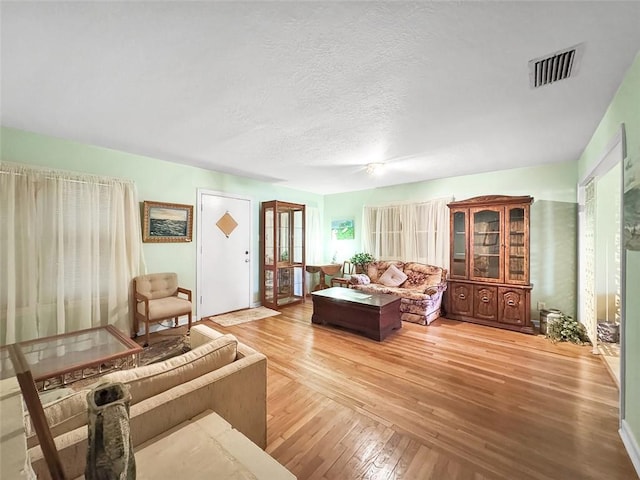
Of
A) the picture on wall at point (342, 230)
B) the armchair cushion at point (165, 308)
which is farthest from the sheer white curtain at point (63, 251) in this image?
the picture on wall at point (342, 230)

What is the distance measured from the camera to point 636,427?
164 cm

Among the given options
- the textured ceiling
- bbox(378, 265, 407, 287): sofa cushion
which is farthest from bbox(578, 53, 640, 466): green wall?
bbox(378, 265, 407, 287): sofa cushion

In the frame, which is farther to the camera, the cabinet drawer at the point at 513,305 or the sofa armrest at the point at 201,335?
the cabinet drawer at the point at 513,305

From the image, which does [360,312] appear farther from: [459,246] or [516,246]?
[516,246]

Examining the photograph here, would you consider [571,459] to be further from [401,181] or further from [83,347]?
[401,181]

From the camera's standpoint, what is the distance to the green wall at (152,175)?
2.89 m

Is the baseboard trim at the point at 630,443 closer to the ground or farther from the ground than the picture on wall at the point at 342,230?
closer to the ground

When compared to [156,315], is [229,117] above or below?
above

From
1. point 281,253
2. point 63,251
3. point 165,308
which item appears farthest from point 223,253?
point 63,251

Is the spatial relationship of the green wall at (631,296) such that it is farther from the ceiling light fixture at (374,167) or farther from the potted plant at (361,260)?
the potted plant at (361,260)

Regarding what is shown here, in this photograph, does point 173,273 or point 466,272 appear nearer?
point 173,273

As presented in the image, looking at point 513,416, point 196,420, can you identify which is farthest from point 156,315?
point 513,416

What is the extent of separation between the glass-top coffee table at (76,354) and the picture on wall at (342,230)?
4.65 m

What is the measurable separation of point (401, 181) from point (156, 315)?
177 inches
